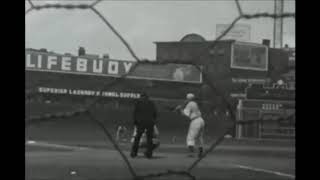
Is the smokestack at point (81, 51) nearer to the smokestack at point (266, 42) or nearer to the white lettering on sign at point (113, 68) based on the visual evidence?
the white lettering on sign at point (113, 68)

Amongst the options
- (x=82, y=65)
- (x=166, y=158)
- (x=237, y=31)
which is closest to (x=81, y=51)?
(x=82, y=65)

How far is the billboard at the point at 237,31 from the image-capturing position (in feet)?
1.61

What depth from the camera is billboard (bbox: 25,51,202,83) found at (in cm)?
49

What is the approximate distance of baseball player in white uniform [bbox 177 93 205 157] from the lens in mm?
532

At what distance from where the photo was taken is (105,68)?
1.63 feet

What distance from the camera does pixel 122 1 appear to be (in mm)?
485

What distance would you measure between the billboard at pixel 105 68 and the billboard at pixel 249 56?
4cm

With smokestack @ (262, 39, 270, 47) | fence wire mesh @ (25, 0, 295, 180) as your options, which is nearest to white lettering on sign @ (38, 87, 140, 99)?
fence wire mesh @ (25, 0, 295, 180)

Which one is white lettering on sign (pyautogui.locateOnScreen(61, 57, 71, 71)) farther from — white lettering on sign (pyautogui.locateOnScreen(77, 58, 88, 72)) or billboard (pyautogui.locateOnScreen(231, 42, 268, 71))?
billboard (pyautogui.locateOnScreen(231, 42, 268, 71))

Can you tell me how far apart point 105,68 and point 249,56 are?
0.41 feet

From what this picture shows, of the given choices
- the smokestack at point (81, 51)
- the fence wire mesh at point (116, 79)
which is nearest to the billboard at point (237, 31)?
the fence wire mesh at point (116, 79)

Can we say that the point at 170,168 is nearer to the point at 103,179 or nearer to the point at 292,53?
the point at 103,179

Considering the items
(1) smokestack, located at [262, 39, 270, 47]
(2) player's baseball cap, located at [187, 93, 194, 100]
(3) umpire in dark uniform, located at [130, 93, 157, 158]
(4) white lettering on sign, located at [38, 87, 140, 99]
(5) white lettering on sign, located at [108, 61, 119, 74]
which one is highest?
(1) smokestack, located at [262, 39, 270, 47]

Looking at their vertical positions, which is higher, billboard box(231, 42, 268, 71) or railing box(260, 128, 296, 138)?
billboard box(231, 42, 268, 71)
